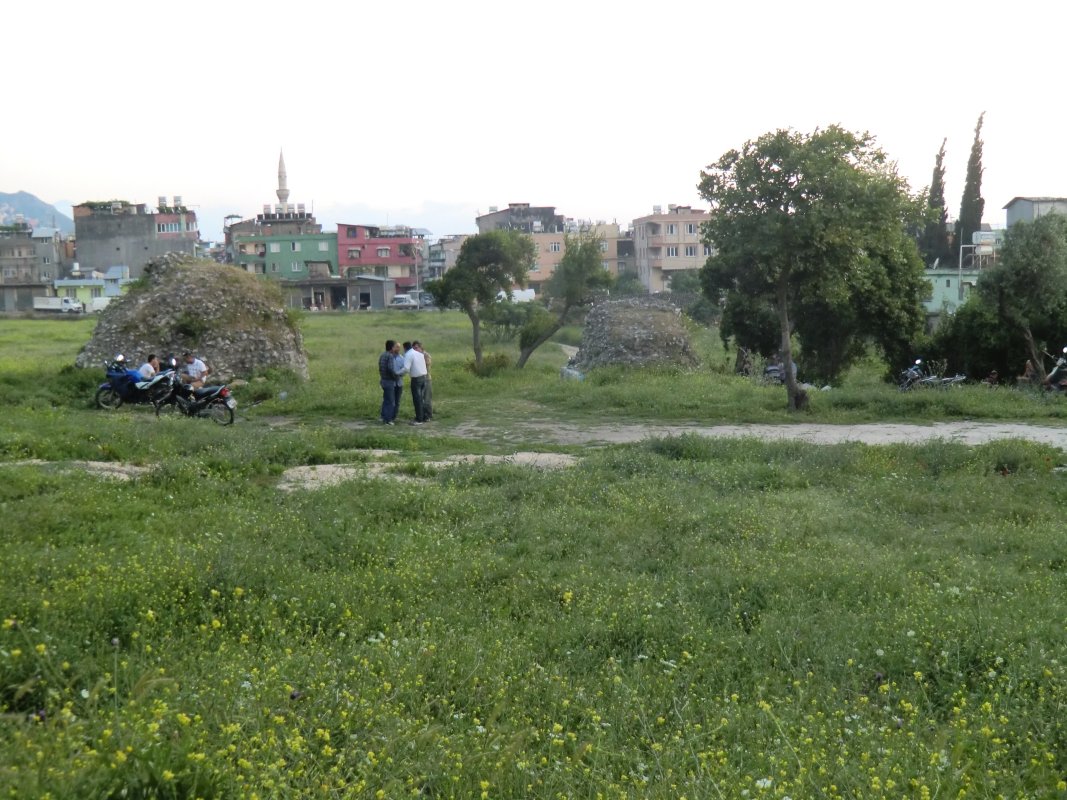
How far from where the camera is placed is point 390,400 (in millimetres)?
17922

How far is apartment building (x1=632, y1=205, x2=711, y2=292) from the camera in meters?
86.9

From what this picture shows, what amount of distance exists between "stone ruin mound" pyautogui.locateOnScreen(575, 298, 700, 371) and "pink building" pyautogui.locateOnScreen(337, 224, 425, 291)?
51.6 metres

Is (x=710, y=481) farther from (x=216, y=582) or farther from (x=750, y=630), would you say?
(x=216, y=582)

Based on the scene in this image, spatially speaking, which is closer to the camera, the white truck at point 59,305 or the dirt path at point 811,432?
the dirt path at point 811,432

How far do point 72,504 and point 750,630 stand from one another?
5.91 m

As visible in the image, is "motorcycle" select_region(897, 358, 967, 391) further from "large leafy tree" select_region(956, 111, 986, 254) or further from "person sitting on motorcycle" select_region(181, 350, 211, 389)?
"large leafy tree" select_region(956, 111, 986, 254)

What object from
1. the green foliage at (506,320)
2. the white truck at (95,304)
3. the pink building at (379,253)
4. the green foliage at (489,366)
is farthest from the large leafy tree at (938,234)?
the white truck at (95,304)

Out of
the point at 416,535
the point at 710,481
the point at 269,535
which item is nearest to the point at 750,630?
the point at 416,535

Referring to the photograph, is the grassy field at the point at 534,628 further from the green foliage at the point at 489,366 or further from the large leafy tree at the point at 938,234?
the large leafy tree at the point at 938,234

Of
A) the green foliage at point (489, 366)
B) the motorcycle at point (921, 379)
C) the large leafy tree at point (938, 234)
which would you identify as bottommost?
the motorcycle at point (921, 379)

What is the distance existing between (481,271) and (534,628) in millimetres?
25858

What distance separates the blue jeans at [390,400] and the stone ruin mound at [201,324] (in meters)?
7.94

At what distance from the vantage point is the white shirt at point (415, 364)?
59.3ft

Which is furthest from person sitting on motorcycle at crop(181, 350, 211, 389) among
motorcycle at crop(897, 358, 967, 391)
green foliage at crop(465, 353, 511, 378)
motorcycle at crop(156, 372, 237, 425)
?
motorcycle at crop(897, 358, 967, 391)
